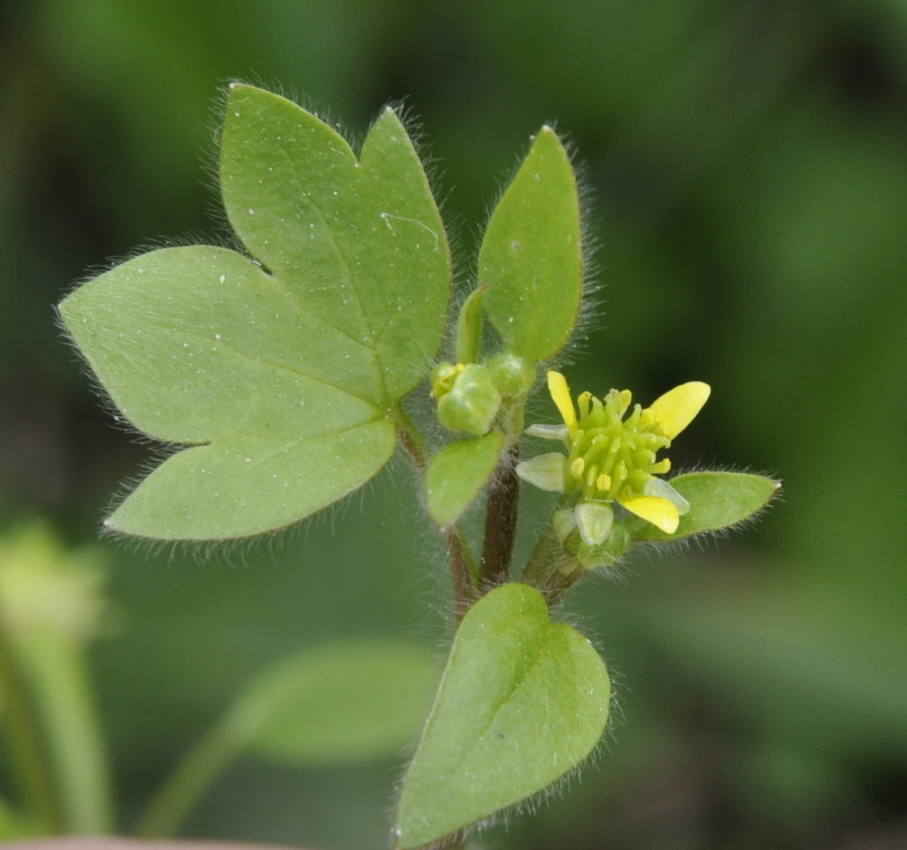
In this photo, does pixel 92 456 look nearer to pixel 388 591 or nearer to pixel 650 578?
pixel 388 591

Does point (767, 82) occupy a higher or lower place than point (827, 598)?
higher

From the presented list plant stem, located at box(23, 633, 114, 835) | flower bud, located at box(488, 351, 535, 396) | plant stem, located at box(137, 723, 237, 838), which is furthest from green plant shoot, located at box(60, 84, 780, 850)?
plant stem, located at box(23, 633, 114, 835)

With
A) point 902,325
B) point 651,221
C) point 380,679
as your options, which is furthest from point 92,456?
point 902,325

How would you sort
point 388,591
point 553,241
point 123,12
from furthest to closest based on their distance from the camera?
1. point 388,591
2. point 123,12
3. point 553,241

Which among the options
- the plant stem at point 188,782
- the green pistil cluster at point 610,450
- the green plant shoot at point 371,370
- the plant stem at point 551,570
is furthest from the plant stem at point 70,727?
the green pistil cluster at point 610,450

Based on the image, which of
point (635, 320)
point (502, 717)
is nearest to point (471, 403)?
point (502, 717)

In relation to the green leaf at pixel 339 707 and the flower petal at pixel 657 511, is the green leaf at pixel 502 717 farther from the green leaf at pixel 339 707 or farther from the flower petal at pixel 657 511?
the green leaf at pixel 339 707
